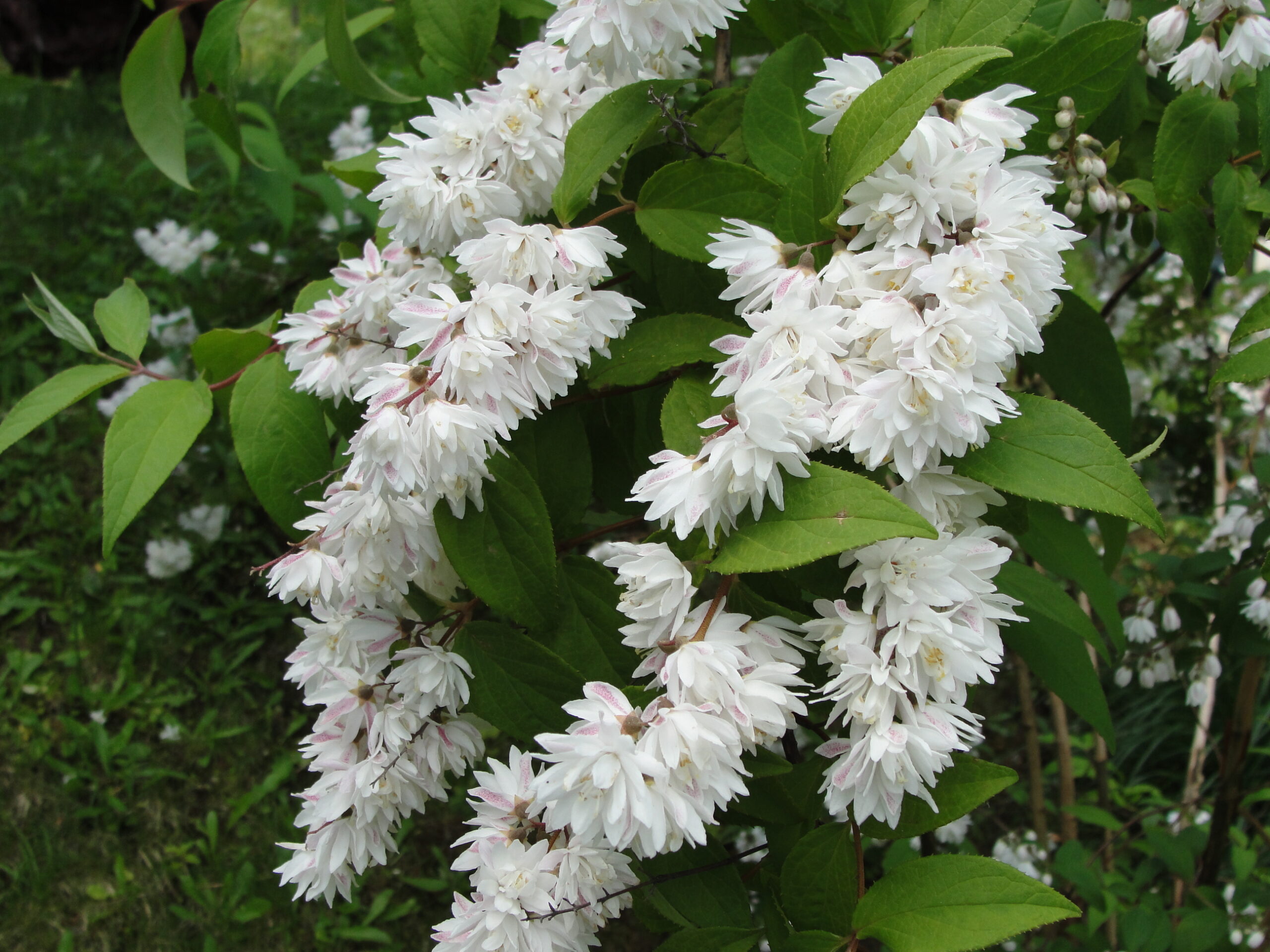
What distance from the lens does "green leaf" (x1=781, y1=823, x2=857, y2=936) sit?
981 millimetres

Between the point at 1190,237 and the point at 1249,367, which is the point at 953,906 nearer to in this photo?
the point at 1249,367

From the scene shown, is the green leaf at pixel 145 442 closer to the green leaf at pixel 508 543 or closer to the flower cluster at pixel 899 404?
the green leaf at pixel 508 543

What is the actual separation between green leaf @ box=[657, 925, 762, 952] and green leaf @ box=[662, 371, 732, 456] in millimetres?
485

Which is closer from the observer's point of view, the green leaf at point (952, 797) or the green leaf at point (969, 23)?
the green leaf at point (952, 797)

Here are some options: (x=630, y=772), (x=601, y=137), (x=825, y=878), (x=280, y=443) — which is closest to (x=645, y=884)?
(x=825, y=878)

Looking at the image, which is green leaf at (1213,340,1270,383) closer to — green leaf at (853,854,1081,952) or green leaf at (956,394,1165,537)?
green leaf at (956,394,1165,537)

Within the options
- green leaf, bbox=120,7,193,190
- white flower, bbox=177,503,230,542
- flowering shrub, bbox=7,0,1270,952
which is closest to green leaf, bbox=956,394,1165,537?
flowering shrub, bbox=7,0,1270,952

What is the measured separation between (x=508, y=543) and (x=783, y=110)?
0.59 meters

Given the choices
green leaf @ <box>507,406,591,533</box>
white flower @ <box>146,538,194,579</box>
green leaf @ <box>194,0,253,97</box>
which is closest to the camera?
green leaf @ <box>507,406,591,533</box>

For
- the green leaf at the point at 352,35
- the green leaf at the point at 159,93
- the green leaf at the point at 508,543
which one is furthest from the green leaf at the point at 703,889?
the green leaf at the point at 352,35

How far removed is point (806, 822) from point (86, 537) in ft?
9.93

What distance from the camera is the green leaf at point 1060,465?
2.88 ft

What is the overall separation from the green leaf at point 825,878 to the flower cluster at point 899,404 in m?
0.08

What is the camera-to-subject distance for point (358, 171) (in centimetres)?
142
